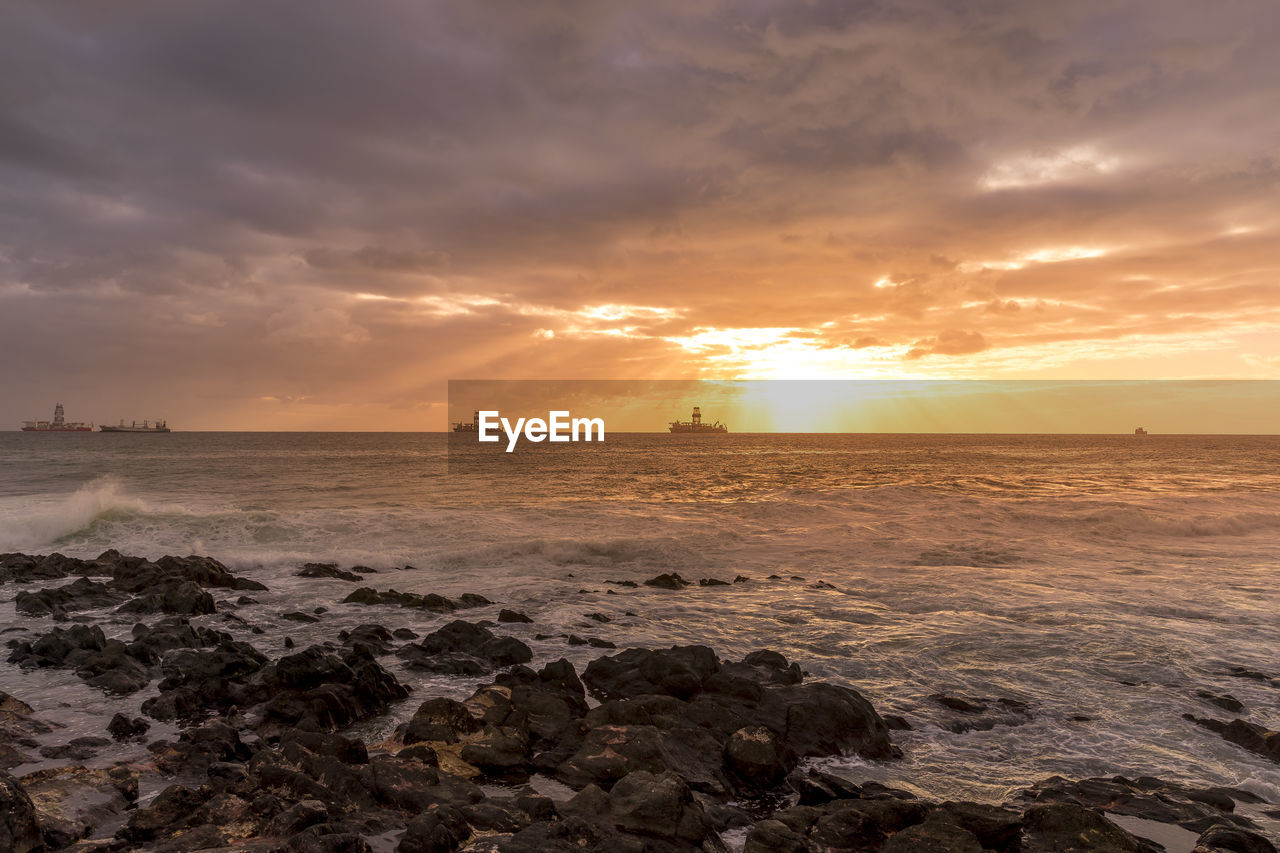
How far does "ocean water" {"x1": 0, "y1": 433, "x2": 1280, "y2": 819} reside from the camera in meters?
10.6

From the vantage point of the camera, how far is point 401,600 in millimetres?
18812

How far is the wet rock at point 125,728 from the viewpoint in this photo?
9422 mm

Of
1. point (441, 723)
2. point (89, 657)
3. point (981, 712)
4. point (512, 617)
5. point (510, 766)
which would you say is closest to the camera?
point (510, 766)

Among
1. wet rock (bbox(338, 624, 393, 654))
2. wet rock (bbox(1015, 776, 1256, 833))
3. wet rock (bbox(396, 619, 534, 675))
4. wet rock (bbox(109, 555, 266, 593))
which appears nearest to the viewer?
wet rock (bbox(1015, 776, 1256, 833))

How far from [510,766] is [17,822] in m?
4.98

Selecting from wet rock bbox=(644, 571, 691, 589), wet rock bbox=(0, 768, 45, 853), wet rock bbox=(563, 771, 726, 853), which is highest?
wet rock bbox=(0, 768, 45, 853)

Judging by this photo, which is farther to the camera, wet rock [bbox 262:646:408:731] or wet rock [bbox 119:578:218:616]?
wet rock [bbox 119:578:218:616]

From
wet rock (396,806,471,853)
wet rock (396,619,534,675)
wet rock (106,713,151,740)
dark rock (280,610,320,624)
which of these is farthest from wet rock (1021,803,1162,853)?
dark rock (280,610,320,624)

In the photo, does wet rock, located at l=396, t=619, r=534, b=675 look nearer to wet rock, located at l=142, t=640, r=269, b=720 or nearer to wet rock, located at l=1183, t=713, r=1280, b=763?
wet rock, located at l=142, t=640, r=269, b=720

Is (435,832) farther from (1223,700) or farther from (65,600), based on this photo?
(65,600)

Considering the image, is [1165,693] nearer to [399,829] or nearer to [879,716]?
[879,716]

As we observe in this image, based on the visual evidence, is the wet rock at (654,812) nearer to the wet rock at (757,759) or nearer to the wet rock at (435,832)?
the wet rock at (435,832)

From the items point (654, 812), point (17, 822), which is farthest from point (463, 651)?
point (17, 822)

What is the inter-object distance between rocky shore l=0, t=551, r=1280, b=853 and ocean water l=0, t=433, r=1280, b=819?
0.61m
